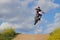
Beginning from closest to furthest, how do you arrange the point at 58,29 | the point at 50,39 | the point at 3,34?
the point at 50,39, the point at 58,29, the point at 3,34

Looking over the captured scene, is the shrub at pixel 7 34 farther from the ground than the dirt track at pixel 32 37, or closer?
farther from the ground

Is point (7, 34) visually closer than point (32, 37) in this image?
No

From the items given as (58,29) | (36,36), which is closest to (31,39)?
(36,36)

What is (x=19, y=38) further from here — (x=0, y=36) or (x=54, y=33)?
(x=54, y=33)

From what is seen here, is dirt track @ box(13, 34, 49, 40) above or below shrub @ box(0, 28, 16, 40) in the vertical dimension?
below

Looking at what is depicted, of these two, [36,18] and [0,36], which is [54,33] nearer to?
[36,18]

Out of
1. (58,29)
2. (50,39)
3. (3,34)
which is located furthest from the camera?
(3,34)

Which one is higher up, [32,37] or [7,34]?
[7,34]

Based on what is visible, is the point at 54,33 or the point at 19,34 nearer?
the point at 54,33

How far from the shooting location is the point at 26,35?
28.6 meters

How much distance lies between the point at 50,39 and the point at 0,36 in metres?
5.38

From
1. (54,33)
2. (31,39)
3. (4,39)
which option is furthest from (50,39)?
(4,39)

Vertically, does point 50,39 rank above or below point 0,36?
below

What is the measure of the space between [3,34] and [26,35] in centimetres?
233
